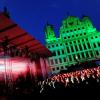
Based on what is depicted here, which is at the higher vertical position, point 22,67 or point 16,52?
point 16,52

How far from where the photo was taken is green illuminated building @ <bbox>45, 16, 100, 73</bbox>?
170ft

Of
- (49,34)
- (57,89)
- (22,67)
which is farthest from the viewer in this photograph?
(49,34)

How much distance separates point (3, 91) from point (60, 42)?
155 feet

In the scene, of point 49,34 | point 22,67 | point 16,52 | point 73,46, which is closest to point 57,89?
point 16,52

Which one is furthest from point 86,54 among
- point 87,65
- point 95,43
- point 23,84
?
point 23,84

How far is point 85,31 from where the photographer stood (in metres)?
54.4

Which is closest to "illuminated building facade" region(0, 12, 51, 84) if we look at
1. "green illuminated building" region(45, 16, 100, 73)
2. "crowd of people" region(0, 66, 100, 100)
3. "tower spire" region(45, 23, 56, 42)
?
"crowd of people" region(0, 66, 100, 100)

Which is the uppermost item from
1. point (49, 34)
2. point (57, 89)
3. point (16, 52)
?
point (49, 34)

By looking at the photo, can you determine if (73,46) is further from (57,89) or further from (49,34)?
(57,89)

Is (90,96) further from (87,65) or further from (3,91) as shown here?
(87,65)

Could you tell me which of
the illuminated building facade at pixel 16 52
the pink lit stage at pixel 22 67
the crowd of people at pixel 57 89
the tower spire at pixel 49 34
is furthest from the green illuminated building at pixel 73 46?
the crowd of people at pixel 57 89

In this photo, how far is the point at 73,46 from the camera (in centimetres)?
5272

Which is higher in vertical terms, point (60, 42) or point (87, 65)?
point (60, 42)

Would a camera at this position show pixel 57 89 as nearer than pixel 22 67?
Yes
